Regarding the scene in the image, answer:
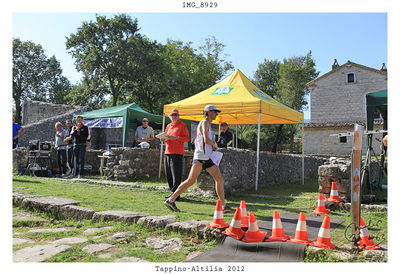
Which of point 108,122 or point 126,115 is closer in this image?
point 126,115

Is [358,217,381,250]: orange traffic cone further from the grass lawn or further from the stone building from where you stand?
the stone building

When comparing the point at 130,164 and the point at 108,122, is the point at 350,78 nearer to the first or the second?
the point at 108,122

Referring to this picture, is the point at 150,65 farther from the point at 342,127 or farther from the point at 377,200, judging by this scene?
the point at 377,200

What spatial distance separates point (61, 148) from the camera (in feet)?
33.0

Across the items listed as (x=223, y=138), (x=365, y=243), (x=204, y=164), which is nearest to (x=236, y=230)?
(x=365, y=243)

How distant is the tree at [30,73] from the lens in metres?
35.6

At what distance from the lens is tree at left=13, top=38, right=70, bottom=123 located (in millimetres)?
35562

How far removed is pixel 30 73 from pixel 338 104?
36.9 m

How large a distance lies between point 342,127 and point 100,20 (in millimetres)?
26234

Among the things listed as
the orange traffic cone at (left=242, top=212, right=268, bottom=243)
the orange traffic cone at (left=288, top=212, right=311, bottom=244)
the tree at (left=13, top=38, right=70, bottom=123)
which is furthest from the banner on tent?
the tree at (left=13, top=38, right=70, bottom=123)

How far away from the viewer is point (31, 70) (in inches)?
1487

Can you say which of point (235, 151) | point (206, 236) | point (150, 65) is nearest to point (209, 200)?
point (235, 151)

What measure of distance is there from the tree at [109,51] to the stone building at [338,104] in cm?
1930
